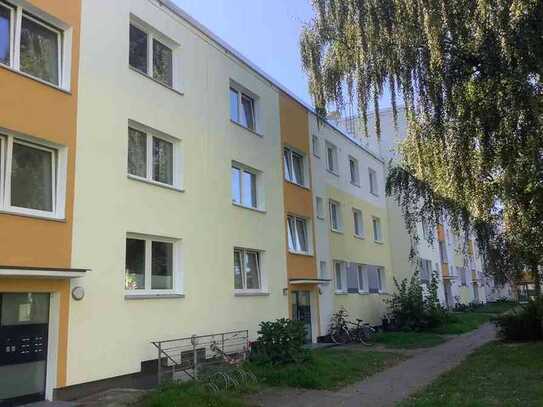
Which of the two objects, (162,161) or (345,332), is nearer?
(162,161)

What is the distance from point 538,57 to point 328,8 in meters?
4.55

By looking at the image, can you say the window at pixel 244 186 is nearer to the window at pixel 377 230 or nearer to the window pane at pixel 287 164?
the window pane at pixel 287 164

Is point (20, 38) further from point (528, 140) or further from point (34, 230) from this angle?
point (528, 140)

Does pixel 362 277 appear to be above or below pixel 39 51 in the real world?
below

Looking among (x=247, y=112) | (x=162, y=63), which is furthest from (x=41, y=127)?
(x=247, y=112)

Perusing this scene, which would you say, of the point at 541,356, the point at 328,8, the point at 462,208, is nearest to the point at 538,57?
the point at 328,8

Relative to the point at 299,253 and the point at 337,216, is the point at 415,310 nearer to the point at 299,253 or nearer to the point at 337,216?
the point at 337,216

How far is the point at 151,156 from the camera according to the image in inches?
491

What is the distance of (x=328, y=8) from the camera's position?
475 inches

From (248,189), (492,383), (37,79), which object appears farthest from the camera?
(248,189)

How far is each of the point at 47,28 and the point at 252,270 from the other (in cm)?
873

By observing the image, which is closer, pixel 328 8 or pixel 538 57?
pixel 538 57

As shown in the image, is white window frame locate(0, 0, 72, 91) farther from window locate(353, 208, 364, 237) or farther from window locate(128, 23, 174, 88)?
window locate(353, 208, 364, 237)

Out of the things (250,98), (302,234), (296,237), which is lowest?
(296,237)
